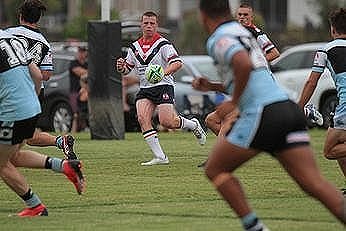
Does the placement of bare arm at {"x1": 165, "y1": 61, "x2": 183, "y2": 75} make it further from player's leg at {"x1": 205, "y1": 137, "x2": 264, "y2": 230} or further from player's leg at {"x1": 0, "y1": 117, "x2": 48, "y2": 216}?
player's leg at {"x1": 205, "y1": 137, "x2": 264, "y2": 230}

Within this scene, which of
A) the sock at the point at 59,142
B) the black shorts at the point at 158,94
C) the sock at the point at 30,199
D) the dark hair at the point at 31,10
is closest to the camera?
the sock at the point at 30,199


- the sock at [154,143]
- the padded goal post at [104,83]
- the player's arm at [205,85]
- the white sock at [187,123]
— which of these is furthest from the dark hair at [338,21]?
the padded goal post at [104,83]

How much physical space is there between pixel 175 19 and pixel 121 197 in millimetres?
45295

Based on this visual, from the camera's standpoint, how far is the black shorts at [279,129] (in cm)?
983

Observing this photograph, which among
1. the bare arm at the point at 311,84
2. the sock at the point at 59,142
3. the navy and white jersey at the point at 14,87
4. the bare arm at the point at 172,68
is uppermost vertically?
the navy and white jersey at the point at 14,87

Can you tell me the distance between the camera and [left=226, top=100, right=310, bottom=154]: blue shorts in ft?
32.3

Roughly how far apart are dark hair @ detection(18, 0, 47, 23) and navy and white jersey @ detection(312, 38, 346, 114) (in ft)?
10.9

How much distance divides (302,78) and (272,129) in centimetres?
1952

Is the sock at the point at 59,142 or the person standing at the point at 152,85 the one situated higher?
the person standing at the point at 152,85

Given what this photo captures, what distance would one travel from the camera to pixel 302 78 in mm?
29203

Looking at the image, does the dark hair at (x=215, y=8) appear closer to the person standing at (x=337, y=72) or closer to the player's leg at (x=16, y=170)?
the player's leg at (x=16, y=170)

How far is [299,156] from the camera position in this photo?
985cm

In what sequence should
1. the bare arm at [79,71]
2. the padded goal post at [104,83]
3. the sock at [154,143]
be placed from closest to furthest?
1. the sock at [154,143]
2. the padded goal post at [104,83]
3. the bare arm at [79,71]

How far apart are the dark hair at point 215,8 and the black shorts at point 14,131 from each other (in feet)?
7.94
